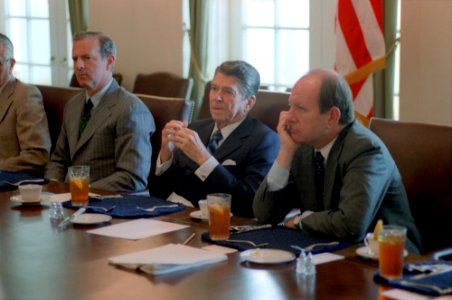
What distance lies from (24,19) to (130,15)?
5.35ft

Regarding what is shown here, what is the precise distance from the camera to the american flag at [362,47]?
16.4 ft

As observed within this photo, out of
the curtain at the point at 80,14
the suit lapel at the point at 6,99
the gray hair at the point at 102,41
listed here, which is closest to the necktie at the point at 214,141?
the gray hair at the point at 102,41

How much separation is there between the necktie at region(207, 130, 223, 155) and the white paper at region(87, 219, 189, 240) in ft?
2.71

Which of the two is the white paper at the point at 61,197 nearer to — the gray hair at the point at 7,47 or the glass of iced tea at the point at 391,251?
the glass of iced tea at the point at 391,251

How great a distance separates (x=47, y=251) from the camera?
9.12 ft

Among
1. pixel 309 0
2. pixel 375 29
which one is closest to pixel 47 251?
pixel 375 29

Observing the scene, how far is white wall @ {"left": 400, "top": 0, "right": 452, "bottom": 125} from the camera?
4816 millimetres

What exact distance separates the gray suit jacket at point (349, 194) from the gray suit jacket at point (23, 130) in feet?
6.12

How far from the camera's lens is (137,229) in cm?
302

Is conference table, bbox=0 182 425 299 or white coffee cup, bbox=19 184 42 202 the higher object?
white coffee cup, bbox=19 184 42 202

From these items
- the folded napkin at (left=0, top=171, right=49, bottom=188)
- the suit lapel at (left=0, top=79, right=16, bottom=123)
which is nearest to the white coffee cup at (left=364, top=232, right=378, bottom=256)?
the folded napkin at (left=0, top=171, right=49, bottom=188)

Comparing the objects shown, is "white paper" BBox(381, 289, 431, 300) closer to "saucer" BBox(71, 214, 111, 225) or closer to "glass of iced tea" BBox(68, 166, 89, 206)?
"saucer" BBox(71, 214, 111, 225)

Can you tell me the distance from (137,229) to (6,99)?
219 centimetres

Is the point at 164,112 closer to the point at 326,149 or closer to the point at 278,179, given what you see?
the point at 278,179
